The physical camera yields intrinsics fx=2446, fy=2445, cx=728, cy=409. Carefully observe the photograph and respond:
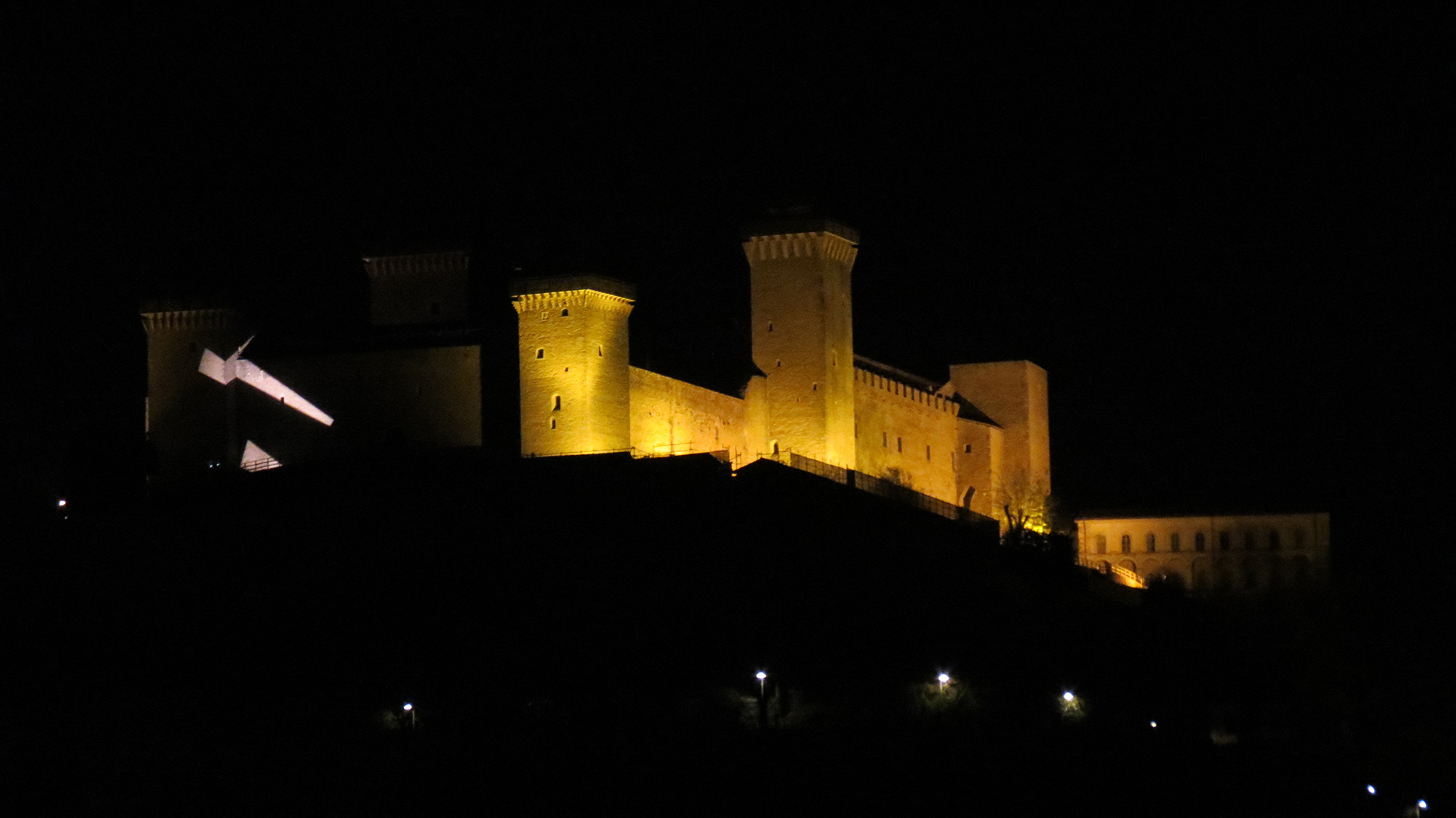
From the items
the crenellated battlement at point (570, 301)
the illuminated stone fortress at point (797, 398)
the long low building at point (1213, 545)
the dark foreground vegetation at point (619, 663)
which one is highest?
the crenellated battlement at point (570, 301)

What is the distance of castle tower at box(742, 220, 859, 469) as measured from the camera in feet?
214

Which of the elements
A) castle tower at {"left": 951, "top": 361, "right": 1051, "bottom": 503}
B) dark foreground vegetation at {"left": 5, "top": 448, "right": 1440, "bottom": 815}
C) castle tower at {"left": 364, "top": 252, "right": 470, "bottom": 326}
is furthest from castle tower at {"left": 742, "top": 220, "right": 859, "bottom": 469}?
castle tower at {"left": 951, "top": 361, "right": 1051, "bottom": 503}

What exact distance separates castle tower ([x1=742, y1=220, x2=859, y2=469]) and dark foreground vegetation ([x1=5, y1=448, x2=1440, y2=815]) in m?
5.24

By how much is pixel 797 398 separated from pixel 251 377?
47.4ft

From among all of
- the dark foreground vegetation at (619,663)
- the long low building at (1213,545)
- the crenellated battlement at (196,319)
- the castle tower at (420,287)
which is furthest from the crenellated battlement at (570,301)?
A: the long low building at (1213,545)

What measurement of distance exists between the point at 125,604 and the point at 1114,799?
24733 millimetres

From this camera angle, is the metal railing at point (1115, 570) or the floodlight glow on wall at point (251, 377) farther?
the metal railing at point (1115, 570)

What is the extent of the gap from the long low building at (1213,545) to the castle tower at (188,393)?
2619cm

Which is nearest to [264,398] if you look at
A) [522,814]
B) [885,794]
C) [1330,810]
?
[522,814]

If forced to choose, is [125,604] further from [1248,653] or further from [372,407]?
[1248,653]

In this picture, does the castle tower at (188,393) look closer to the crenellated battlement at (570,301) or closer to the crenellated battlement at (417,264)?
the crenellated battlement at (417,264)

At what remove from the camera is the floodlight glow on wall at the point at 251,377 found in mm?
63750

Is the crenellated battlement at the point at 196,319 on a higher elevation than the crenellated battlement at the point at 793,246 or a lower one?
lower

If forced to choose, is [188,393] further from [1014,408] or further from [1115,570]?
[1115,570]
